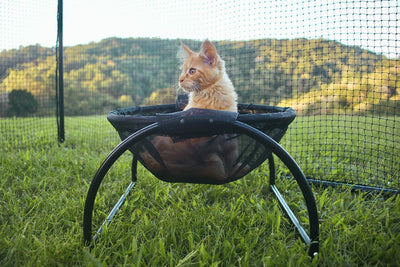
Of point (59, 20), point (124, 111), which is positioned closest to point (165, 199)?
point (124, 111)

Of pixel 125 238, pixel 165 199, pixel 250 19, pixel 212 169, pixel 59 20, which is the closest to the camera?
pixel 212 169

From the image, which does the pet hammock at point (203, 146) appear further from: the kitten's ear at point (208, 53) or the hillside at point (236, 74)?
the hillside at point (236, 74)

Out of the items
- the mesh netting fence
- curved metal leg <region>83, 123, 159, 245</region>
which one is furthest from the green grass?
the mesh netting fence

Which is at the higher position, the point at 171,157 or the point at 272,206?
the point at 171,157

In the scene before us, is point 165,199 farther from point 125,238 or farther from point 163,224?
point 125,238

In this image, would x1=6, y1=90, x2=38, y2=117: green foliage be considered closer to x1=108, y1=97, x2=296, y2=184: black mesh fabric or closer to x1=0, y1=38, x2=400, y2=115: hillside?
x1=0, y1=38, x2=400, y2=115: hillside

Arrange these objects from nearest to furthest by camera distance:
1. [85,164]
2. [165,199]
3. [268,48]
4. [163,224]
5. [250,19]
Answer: [163,224]
[165,199]
[85,164]
[250,19]
[268,48]

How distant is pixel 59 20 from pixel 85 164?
5.21 ft

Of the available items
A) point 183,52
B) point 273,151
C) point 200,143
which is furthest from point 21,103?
point 273,151

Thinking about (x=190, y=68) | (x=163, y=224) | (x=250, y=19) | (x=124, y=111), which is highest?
(x=250, y=19)

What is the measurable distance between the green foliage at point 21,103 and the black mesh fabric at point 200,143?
624 centimetres

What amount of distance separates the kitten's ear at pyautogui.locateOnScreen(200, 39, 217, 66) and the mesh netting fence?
38cm

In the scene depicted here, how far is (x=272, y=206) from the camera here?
1432mm

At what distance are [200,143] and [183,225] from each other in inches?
19.3
